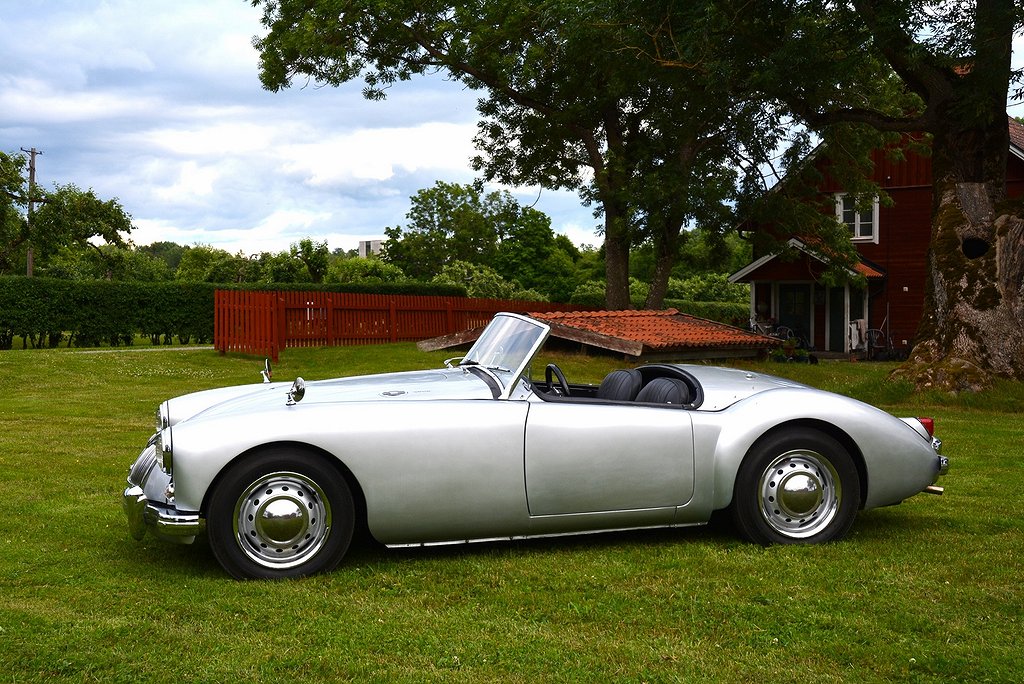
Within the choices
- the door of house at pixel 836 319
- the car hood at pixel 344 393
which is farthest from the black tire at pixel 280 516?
the door of house at pixel 836 319

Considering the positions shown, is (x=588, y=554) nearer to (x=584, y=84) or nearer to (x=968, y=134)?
(x=968, y=134)

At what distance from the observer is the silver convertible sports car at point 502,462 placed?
187 inches

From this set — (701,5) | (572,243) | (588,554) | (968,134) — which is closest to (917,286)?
(968,134)

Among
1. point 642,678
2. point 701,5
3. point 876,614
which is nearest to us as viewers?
point 642,678

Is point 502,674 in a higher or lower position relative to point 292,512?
lower

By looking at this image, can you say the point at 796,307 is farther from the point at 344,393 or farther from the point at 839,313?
the point at 344,393

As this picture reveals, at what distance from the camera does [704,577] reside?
4812mm

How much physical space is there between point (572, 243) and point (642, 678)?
70448 mm

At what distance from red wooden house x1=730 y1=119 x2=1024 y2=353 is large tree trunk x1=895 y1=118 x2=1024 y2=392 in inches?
517

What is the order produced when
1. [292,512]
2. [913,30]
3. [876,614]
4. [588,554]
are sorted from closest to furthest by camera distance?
1. [876,614]
2. [292,512]
3. [588,554]
4. [913,30]

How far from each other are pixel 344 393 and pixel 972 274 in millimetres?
12289

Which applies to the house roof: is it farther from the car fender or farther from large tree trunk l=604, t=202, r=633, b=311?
the car fender

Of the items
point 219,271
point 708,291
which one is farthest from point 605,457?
point 708,291

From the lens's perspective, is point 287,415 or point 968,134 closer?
point 287,415
